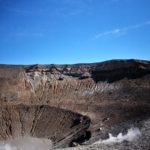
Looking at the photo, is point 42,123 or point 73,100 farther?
point 73,100

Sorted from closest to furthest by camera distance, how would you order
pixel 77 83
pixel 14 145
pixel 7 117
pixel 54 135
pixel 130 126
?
pixel 130 126, pixel 14 145, pixel 54 135, pixel 7 117, pixel 77 83

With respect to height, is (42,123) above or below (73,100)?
below

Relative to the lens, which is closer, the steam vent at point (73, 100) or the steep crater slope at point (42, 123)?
the steam vent at point (73, 100)

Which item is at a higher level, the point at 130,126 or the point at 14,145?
the point at 130,126

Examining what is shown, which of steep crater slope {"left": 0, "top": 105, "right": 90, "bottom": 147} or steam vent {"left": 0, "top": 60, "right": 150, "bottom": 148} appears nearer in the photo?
steam vent {"left": 0, "top": 60, "right": 150, "bottom": 148}

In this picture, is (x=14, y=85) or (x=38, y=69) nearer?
(x=14, y=85)

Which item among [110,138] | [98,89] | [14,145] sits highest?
[98,89]

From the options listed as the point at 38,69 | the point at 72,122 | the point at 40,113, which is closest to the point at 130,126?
the point at 72,122

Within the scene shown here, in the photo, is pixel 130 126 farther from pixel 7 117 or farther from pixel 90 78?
pixel 90 78
